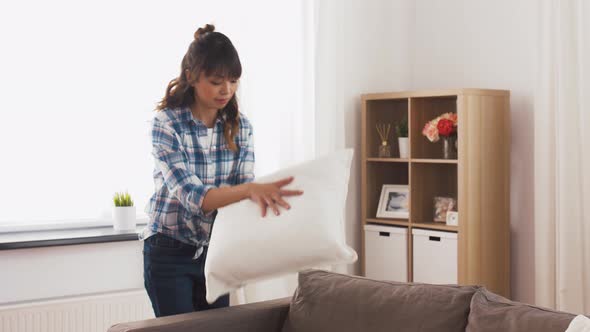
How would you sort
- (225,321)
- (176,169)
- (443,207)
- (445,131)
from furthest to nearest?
(443,207), (445,131), (225,321), (176,169)

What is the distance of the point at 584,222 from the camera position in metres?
3.42

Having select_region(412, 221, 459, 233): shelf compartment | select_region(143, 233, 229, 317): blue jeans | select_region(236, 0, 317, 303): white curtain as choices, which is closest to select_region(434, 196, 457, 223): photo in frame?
select_region(412, 221, 459, 233): shelf compartment

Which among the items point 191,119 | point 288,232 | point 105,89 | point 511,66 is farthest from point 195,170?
point 511,66

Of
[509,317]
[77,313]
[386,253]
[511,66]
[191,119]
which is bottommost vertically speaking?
[77,313]

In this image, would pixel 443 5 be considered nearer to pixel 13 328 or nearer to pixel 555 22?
pixel 555 22

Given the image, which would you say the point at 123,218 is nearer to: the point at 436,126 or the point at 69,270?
the point at 69,270

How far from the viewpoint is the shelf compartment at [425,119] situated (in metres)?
3.90

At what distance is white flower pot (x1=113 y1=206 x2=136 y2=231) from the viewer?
11.8 ft

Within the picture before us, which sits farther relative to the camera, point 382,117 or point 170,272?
Result: point 382,117

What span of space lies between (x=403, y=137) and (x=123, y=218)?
4.93ft

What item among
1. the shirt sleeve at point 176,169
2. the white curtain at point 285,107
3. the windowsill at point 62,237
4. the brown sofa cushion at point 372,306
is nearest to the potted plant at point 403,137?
the white curtain at point 285,107

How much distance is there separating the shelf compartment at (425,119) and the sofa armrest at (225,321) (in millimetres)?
1560

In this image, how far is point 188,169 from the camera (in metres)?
2.26

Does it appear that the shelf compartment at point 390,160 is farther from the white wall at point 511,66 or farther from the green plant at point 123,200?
the green plant at point 123,200
